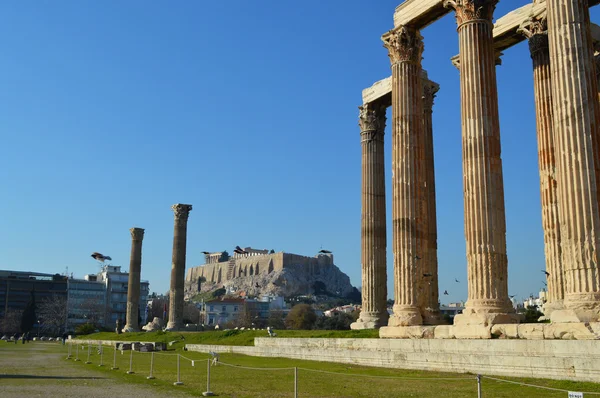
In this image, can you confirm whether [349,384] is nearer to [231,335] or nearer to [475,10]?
[475,10]

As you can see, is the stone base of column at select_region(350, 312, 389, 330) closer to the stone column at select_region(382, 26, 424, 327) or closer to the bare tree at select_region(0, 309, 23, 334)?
the stone column at select_region(382, 26, 424, 327)

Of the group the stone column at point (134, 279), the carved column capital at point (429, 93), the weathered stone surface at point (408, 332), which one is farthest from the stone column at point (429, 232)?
the stone column at point (134, 279)

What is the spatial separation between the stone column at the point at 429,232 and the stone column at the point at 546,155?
15.8 ft

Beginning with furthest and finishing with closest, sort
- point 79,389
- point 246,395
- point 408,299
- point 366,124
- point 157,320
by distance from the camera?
1. point 157,320
2. point 366,124
3. point 408,299
4. point 79,389
5. point 246,395

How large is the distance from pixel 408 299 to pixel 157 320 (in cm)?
5053

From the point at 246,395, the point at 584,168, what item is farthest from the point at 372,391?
the point at 584,168

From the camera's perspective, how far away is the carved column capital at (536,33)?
86.4 ft

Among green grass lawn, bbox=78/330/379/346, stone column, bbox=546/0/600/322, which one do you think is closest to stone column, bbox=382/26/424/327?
green grass lawn, bbox=78/330/379/346

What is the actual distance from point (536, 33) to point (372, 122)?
11.1m

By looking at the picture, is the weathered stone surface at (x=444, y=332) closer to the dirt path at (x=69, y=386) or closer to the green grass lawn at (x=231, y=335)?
the green grass lawn at (x=231, y=335)

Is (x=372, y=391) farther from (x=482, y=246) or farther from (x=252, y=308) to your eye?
(x=252, y=308)

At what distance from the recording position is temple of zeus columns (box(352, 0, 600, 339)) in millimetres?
18906

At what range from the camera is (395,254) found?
26.9 metres

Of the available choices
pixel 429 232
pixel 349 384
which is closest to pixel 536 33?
pixel 429 232
